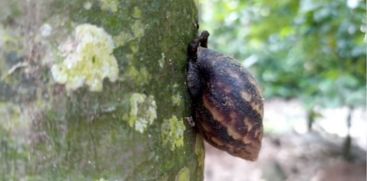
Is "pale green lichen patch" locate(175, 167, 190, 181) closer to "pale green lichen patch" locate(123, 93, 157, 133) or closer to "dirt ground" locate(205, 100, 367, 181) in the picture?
"pale green lichen patch" locate(123, 93, 157, 133)

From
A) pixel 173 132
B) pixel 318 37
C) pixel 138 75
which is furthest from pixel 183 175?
pixel 318 37

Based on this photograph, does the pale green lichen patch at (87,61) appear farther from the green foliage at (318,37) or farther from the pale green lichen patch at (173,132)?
the green foliage at (318,37)

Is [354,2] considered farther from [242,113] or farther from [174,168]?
[174,168]

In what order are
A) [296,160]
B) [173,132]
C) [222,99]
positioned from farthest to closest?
[296,160]
[222,99]
[173,132]

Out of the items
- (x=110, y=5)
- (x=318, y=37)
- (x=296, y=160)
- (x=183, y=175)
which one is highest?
(x=296, y=160)

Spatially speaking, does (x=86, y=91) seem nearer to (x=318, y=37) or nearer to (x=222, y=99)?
(x=222, y=99)

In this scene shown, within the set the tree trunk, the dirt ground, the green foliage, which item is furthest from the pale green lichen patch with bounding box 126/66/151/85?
the dirt ground

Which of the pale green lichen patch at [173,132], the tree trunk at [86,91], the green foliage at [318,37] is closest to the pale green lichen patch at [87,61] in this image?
the tree trunk at [86,91]

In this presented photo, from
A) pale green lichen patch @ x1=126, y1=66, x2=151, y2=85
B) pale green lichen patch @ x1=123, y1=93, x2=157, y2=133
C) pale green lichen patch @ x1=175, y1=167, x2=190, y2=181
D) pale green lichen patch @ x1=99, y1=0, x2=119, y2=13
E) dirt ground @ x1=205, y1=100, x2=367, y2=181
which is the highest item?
dirt ground @ x1=205, y1=100, x2=367, y2=181
